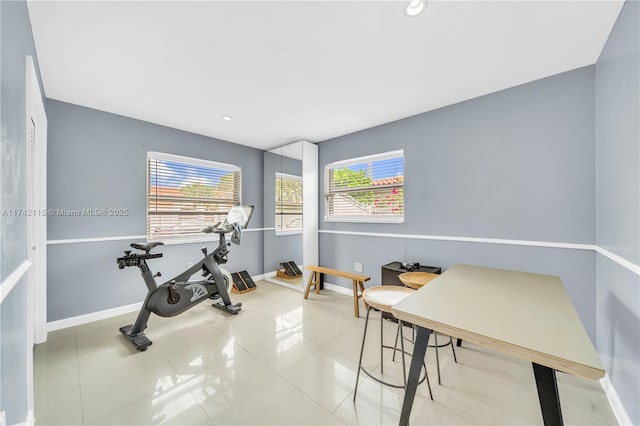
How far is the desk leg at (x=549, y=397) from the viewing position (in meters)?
1.03

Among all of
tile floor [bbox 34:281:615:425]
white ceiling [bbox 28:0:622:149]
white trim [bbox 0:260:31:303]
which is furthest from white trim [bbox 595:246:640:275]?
white trim [bbox 0:260:31:303]

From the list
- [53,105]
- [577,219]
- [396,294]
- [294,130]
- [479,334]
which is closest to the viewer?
[479,334]

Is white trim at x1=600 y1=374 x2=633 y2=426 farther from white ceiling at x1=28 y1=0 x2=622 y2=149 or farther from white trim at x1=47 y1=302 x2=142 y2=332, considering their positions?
white trim at x1=47 y1=302 x2=142 y2=332

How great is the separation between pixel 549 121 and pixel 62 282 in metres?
5.37

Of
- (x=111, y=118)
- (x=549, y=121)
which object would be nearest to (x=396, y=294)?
(x=549, y=121)

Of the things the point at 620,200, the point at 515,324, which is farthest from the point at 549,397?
the point at 620,200

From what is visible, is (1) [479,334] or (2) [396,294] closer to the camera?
(1) [479,334]

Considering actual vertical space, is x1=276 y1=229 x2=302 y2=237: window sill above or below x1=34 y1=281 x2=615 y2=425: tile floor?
above

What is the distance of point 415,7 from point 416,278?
7.40 ft

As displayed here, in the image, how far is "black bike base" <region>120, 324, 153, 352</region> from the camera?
2349 mm

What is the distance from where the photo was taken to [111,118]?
311cm

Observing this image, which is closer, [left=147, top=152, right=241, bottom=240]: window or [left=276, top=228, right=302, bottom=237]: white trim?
[left=147, top=152, right=241, bottom=240]: window

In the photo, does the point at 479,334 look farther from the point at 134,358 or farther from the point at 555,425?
the point at 134,358

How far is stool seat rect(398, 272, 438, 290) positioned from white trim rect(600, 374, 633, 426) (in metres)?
1.20
